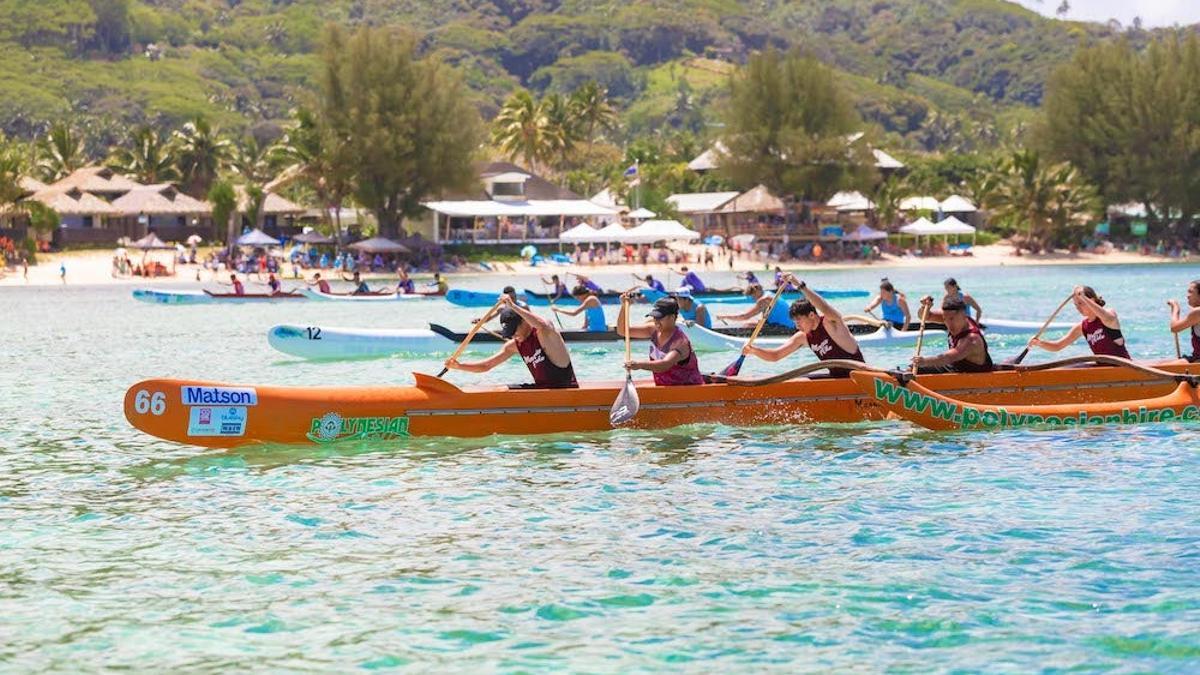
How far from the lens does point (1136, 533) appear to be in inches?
481

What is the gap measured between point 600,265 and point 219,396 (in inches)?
2486

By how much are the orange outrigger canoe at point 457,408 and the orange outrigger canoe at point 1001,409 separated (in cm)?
29

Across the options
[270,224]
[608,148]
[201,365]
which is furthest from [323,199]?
[608,148]

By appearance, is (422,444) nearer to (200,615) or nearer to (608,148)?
(200,615)

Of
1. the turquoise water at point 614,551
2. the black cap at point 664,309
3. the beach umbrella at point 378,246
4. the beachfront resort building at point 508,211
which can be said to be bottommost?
the turquoise water at point 614,551

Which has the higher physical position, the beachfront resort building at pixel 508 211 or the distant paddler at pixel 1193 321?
the beachfront resort building at pixel 508 211

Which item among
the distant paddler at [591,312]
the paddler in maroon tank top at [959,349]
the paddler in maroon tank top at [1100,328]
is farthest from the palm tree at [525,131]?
the paddler in maroon tank top at [959,349]

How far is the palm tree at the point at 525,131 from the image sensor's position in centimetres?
10350

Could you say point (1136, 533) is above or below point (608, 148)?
below

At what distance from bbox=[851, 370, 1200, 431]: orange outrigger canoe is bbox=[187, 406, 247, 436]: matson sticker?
259 inches

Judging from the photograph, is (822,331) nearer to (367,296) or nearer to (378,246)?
(367,296)

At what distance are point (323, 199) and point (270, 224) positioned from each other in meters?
5.78

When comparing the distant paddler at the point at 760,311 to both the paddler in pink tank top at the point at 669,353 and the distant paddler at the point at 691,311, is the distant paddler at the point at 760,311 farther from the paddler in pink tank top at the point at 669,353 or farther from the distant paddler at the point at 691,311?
the paddler in pink tank top at the point at 669,353

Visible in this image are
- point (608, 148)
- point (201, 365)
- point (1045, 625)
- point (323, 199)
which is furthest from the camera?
point (608, 148)
